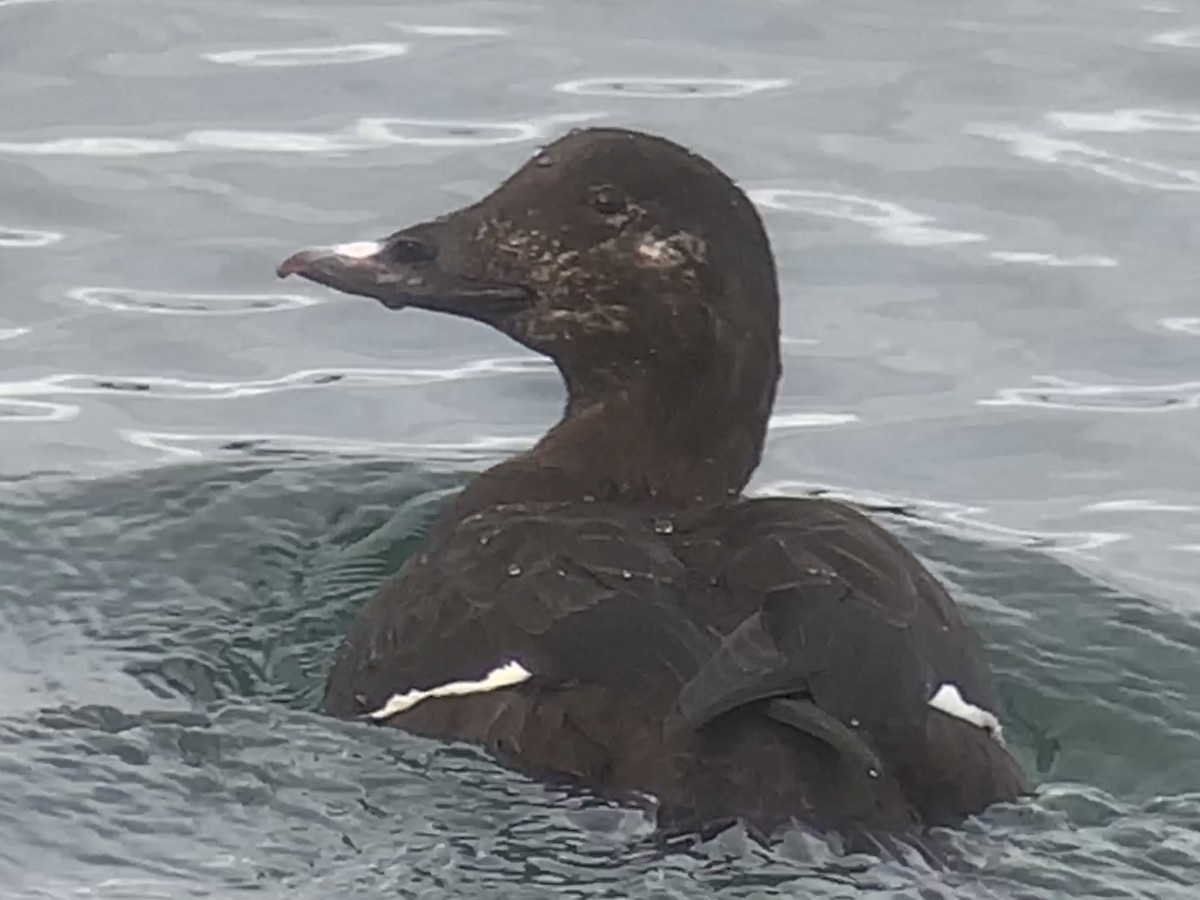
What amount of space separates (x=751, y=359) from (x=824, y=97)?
4756mm

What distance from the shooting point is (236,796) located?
6.41m

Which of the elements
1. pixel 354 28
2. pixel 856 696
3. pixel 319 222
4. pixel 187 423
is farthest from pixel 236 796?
pixel 354 28

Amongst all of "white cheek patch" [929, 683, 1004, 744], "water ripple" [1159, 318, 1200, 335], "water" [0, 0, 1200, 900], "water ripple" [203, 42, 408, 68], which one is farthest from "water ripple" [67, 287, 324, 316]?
"white cheek patch" [929, 683, 1004, 744]

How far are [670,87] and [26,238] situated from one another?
2368 mm

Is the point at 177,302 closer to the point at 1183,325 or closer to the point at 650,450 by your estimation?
the point at 1183,325

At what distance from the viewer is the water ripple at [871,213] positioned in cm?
→ 1082

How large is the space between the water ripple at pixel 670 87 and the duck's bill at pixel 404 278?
4.26m

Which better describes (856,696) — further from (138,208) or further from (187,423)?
(138,208)

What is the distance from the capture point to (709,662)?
19.4 feet

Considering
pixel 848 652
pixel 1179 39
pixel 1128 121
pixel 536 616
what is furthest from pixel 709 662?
pixel 1179 39

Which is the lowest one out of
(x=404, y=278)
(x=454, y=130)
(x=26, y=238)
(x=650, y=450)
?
(x=650, y=450)

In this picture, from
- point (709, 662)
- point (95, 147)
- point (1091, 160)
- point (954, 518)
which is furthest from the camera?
point (1091, 160)

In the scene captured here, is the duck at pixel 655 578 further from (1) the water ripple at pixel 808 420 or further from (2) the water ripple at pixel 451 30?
(2) the water ripple at pixel 451 30

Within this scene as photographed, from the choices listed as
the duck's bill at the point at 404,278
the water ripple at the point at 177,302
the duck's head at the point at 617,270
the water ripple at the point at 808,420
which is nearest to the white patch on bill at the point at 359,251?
the duck's bill at the point at 404,278
